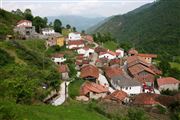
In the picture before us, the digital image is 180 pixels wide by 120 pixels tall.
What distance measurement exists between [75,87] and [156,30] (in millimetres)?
91680

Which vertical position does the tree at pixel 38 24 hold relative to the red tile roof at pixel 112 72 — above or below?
above

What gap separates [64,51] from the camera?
2392 inches

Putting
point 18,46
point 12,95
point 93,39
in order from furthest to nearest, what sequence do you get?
point 93,39
point 18,46
point 12,95

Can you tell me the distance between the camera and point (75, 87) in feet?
145

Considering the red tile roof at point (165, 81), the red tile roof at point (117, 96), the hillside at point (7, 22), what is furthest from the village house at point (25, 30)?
the red tile roof at point (165, 81)

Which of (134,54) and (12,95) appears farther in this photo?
(134,54)

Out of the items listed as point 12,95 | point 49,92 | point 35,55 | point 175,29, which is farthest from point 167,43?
point 12,95

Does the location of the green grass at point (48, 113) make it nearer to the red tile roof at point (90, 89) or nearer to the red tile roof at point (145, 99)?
the red tile roof at point (90, 89)

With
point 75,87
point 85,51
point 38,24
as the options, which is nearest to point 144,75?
point 85,51

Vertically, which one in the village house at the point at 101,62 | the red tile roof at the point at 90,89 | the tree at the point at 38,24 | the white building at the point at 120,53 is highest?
the tree at the point at 38,24

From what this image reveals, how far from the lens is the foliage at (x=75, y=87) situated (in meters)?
41.7

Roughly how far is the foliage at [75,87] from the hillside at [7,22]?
16727 mm

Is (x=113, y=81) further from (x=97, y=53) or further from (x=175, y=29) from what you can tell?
(x=175, y=29)

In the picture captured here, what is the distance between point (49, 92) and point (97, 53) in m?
27.9
